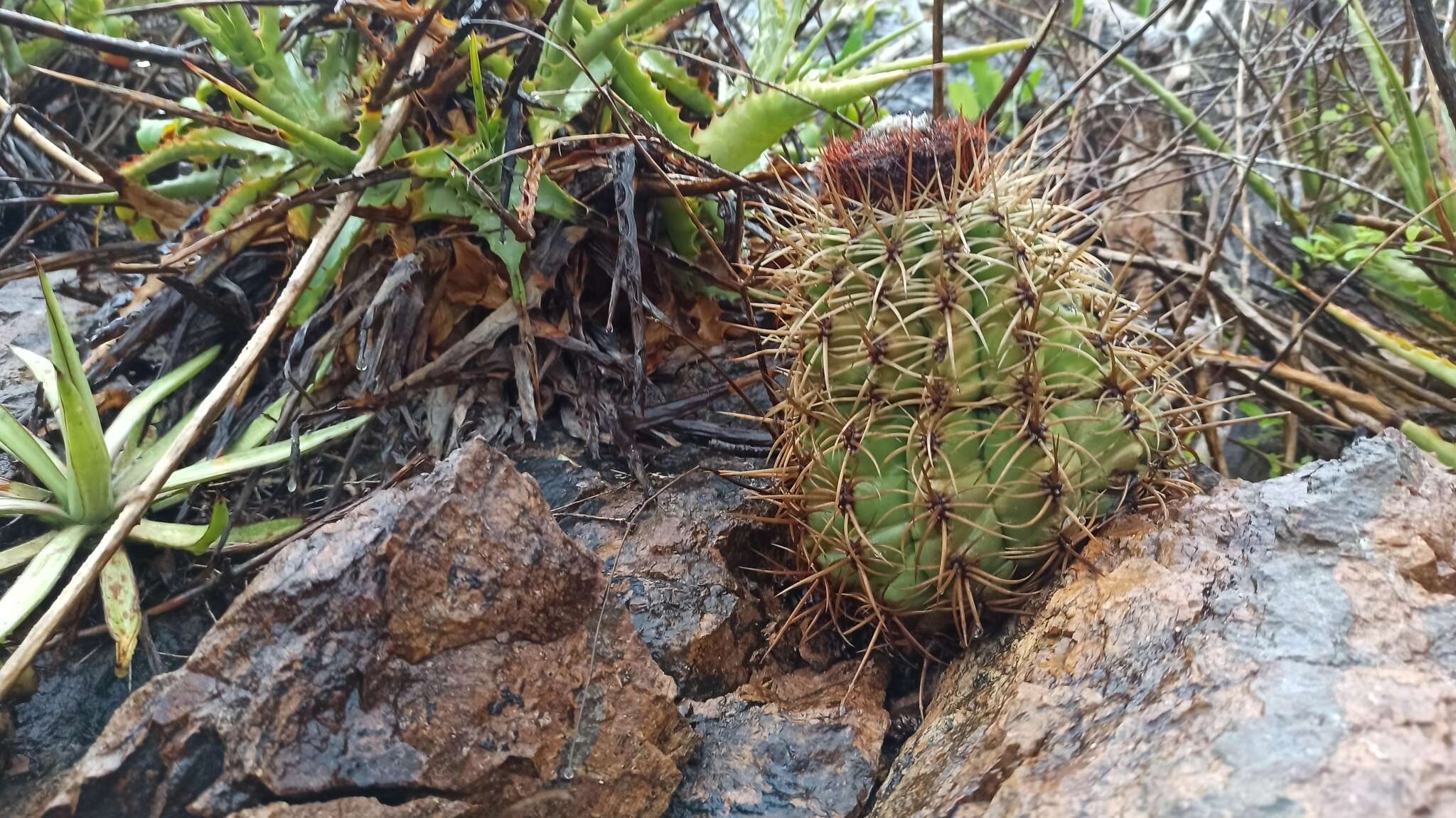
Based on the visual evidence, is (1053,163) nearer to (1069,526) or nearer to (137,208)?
(1069,526)

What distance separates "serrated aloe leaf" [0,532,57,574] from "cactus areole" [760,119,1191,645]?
137 cm

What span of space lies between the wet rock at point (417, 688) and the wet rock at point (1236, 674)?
465 mm

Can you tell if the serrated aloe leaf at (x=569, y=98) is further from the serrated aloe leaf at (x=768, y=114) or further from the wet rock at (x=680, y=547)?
the wet rock at (x=680, y=547)

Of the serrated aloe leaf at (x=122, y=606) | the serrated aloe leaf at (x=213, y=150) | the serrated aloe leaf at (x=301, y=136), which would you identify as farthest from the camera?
the serrated aloe leaf at (x=213, y=150)

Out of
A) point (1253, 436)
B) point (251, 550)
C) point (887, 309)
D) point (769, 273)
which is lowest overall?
point (1253, 436)

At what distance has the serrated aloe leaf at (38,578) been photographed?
153cm

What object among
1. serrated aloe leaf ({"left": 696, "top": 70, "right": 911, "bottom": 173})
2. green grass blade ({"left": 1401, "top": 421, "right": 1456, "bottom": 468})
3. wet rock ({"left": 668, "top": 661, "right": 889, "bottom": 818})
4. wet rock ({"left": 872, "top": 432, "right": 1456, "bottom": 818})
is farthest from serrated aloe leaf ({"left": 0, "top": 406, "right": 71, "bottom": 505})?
green grass blade ({"left": 1401, "top": 421, "right": 1456, "bottom": 468})

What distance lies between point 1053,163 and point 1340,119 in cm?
147

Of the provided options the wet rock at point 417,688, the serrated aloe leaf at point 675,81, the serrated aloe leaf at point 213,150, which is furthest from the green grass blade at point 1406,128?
the serrated aloe leaf at point 213,150

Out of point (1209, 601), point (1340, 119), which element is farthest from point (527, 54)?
point (1340, 119)

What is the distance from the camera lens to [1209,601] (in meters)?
1.29

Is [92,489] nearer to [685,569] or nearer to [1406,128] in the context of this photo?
[685,569]

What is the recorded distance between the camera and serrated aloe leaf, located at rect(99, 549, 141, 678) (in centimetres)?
158

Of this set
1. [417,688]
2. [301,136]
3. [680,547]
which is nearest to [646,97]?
[301,136]
